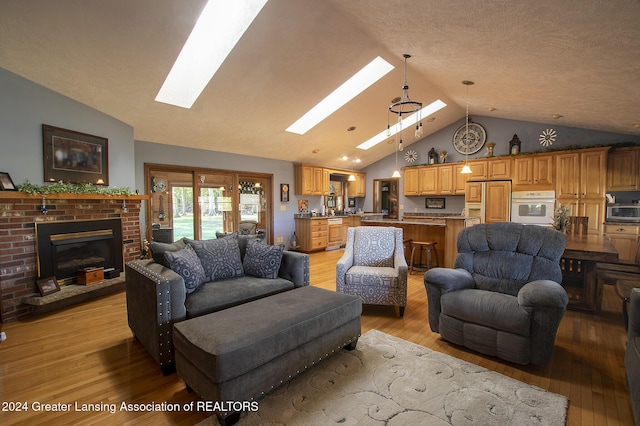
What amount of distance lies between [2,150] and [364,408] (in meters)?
4.33

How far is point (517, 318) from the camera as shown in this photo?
2.06 metres

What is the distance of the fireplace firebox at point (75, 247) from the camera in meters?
3.37

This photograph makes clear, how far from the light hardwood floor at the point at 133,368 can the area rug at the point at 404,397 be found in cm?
18

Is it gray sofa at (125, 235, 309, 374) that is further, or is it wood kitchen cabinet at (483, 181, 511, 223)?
wood kitchen cabinet at (483, 181, 511, 223)

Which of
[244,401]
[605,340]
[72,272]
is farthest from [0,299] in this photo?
[605,340]

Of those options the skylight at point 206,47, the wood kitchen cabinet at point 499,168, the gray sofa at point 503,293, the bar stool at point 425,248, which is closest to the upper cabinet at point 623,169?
the wood kitchen cabinet at point 499,168

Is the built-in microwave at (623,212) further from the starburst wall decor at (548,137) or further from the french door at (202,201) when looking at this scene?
the french door at (202,201)

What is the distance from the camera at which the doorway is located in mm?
8641

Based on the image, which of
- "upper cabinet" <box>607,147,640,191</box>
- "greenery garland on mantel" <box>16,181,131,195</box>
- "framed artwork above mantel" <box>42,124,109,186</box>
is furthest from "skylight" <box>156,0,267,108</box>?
"upper cabinet" <box>607,147,640,191</box>

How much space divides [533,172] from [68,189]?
8119mm

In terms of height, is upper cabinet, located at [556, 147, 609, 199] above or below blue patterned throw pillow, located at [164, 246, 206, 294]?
above

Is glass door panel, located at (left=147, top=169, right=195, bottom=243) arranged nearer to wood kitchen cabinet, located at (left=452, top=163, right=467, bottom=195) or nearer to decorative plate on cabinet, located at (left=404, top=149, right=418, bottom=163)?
decorative plate on cabinet, located at (left=404, top=149, right=418, bottom=163)

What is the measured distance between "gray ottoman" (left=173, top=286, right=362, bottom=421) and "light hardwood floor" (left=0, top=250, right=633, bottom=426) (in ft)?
1.16

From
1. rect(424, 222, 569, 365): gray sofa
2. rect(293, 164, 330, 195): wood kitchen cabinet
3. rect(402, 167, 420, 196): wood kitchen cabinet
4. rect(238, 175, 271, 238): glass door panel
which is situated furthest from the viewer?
rect(402, 167, 420, 196): wood kitchen cabinet
